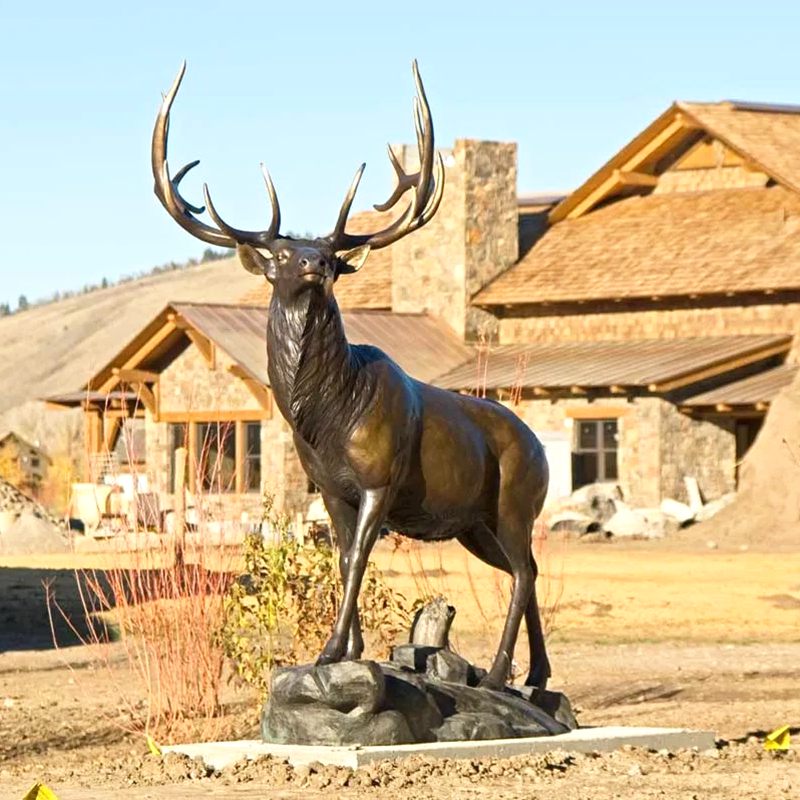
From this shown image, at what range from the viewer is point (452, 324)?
44844 millimetres

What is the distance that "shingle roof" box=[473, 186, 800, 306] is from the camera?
40.2 metres

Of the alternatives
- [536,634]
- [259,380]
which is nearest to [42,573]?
[259,380]

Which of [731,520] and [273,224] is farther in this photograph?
[731,520]

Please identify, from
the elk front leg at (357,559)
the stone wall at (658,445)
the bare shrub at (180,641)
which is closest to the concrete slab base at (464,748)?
the elk front leg at (357,559)

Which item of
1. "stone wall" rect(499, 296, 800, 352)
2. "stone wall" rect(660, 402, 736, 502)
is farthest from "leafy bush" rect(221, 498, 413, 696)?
"stone wall" rect(499, 296, 800, 352)

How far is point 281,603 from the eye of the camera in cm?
1334

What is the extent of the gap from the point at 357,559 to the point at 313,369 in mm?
939

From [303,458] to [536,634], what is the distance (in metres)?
1.89

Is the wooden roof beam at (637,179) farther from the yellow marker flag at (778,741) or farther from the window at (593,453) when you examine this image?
the yellow marker flag at (778,741)

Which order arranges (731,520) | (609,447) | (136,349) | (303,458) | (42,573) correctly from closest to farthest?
(303,458), (42,573), (731,520), (609,447), (136,349)

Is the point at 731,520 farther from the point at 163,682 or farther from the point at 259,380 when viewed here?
the point at 163,682

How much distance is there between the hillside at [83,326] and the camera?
104000 mm

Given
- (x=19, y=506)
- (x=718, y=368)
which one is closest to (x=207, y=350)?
(x=19, y=506)

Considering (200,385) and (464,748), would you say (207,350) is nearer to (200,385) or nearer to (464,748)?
(200,385)
